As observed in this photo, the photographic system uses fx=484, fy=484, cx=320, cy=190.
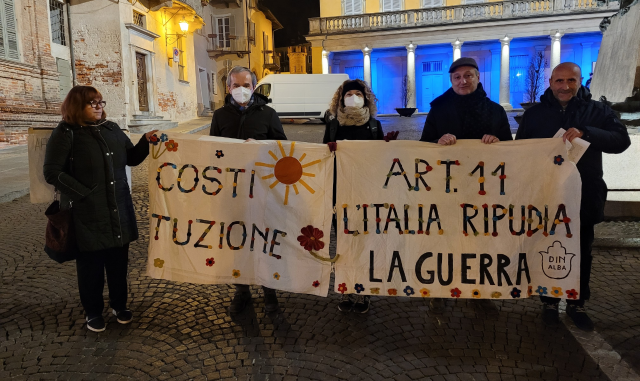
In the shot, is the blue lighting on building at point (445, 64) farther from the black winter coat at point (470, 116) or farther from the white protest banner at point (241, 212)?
the white protest banner at point (241, 212)

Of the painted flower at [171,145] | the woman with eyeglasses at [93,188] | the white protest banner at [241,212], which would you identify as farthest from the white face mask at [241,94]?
the woman with eyeglasses at [93,188]

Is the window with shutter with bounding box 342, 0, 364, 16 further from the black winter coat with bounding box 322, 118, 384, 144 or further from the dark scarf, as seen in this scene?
the dark scarf

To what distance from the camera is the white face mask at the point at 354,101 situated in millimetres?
3702

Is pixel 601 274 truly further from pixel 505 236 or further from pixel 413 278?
pixel 413 278

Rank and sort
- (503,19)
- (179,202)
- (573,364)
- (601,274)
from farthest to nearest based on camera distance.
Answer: (503,19) < (601,274) < (179,202) < (573,364)

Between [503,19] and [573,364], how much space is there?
32.6 meters

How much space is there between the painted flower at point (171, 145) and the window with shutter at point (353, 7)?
33898mm

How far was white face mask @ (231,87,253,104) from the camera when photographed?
3754mm

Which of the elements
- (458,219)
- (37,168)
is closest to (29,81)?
A: (37,168)

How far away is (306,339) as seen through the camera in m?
3.33

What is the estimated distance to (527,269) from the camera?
344 cm

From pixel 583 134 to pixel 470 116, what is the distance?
30.0 inches

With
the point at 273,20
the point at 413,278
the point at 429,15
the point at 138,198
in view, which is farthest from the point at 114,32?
the point at 273,20

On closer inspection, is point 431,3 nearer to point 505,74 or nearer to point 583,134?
point 505,74
